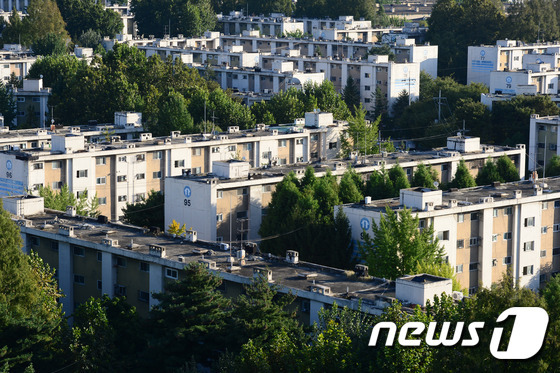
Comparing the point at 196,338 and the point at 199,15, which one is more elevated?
the point at 199,15

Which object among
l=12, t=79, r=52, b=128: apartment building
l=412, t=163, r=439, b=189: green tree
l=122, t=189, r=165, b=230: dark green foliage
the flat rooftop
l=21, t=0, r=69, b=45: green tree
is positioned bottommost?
l=122, t=189, r=165, b=230: dark green foliage

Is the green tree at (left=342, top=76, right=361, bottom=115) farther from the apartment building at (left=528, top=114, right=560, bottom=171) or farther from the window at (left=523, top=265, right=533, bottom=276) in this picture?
the window at (left=523, top=265, right=533, bottom=276)

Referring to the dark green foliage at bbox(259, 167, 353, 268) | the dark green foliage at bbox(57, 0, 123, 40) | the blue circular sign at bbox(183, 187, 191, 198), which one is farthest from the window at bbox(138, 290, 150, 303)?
the dark green foliage at bbox(57, 0, 123, 40)

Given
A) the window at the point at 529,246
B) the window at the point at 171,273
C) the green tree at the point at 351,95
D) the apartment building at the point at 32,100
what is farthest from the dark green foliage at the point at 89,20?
the window at the point at 171,273

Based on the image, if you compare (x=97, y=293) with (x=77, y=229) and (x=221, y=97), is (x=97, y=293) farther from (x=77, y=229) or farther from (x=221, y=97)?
(x=221, y=97)

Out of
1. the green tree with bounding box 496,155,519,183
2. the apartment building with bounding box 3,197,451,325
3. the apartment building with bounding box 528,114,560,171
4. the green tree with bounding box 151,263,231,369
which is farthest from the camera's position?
the apartment building with bounding box 528,114,560,171

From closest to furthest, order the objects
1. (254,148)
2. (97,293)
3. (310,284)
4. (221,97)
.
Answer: (310,284) → (97,293) → (254,148) → (221,97)

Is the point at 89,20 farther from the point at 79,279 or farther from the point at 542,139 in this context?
the point at 79,279

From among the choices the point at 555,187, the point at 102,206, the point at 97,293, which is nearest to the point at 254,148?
the point at 102,206
